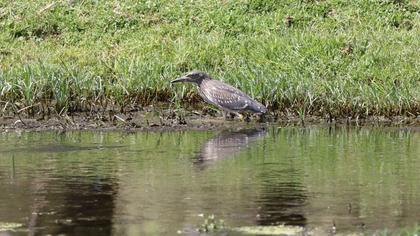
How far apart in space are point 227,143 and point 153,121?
2.09 m

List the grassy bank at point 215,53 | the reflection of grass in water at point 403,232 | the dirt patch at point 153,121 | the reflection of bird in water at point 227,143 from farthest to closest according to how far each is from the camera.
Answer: the grassy bank at point 215,53, the dirt patch at point 153,121, the reflection of bird in water at point 227,143, the reflection of grass in water at point 403,232

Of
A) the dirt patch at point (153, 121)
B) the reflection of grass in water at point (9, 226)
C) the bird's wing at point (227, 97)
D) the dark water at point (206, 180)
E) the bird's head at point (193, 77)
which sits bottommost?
the reflection of grass in water at point (9, 226)

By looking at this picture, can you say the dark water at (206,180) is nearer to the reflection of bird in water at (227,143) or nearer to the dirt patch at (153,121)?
the reflection of bird in water at (227,143)

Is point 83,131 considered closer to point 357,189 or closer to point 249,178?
point 249,178

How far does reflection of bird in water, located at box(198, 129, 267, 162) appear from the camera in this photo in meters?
12.0

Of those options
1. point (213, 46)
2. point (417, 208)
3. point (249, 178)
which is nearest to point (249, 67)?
point (213, 46)

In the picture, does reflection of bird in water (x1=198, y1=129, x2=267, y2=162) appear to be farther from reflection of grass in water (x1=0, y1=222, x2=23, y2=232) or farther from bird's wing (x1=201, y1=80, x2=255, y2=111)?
reflection of grass in water (x1=0, y1=222, x2=23, y2=232)

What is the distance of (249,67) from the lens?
16312 millimetres

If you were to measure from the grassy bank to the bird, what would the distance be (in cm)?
43

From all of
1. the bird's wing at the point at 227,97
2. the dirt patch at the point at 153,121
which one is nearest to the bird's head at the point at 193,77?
the bird's wing at the point at 227,97

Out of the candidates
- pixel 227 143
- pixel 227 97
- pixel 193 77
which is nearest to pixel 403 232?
pixel 227 143

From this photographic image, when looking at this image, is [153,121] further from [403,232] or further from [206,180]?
[403,232]

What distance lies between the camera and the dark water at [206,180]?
869cm

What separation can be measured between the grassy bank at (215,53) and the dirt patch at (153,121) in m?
0.13
